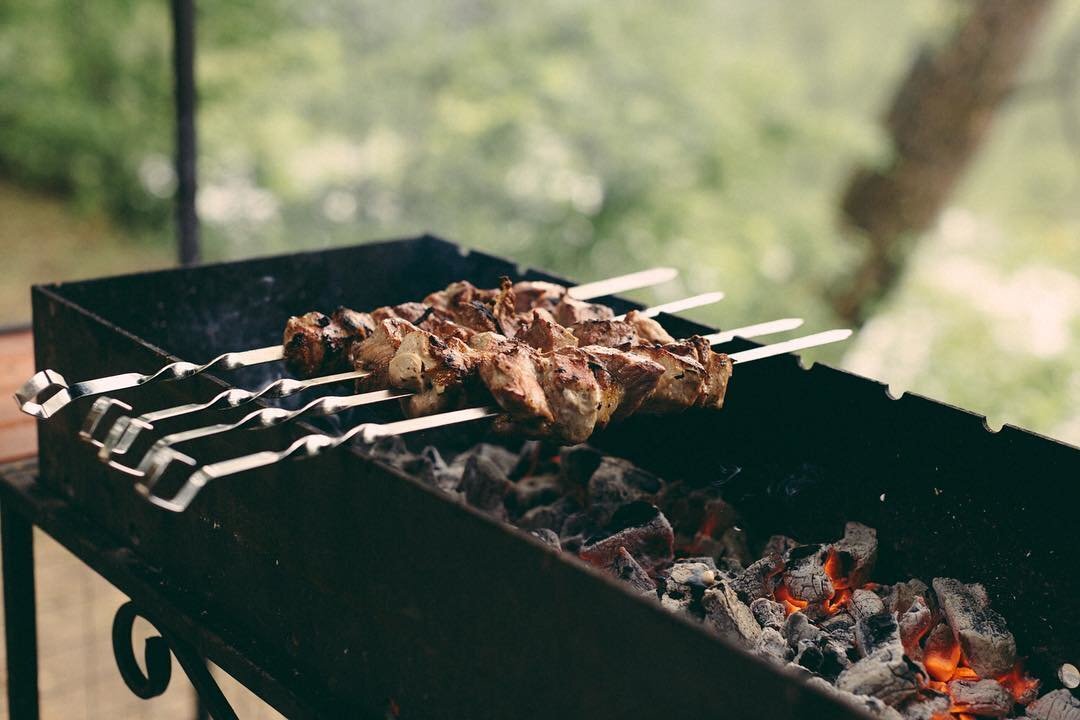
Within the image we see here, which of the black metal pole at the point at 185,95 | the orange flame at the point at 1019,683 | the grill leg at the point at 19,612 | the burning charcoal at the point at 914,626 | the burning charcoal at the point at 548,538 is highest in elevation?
the black metal pole at the point at 185,95

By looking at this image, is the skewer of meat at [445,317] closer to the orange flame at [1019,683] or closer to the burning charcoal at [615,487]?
the burning charcoal at [615,487]

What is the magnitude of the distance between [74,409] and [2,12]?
6415 millimetres

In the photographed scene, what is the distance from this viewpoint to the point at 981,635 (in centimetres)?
177

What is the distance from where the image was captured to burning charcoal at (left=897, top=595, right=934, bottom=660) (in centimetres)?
179

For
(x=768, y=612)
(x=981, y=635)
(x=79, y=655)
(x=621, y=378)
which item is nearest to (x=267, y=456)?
(x=621, y=378)

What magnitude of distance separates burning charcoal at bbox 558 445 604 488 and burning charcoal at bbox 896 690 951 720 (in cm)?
94

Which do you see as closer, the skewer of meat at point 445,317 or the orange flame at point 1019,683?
the orange flame at point 1019,683

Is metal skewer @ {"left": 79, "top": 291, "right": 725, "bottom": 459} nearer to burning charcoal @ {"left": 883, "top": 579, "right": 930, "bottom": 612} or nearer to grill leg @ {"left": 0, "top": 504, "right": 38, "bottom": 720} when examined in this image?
grill leg @ {"left": 0, "top": 504, "right": 38, "bottom": 720}

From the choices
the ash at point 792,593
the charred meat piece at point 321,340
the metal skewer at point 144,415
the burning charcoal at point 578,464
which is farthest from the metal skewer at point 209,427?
the burning charcoal at point 578,464

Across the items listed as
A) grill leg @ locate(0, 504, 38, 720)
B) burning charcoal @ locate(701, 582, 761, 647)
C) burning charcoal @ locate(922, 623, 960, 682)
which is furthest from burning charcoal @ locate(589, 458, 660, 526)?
grill leg @ locate(0, 504, 38, 720)

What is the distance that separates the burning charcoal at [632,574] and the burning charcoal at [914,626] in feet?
1.46

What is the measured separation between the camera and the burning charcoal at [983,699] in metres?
1.66

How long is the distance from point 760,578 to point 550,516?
53 cm

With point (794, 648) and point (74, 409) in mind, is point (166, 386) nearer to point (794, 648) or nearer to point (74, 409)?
Answer: point (74, 409)
